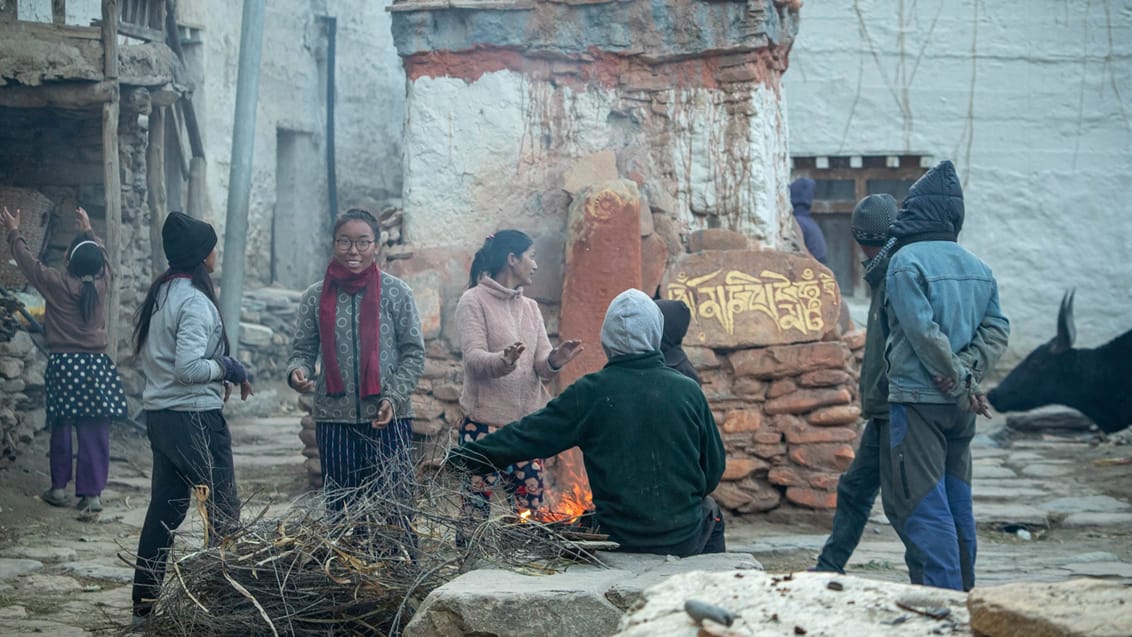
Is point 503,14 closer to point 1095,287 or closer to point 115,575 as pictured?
point 115,575

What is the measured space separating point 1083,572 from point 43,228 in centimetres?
836

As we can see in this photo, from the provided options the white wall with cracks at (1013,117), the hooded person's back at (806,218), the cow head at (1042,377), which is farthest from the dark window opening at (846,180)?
the hooded person's back at (806,218)

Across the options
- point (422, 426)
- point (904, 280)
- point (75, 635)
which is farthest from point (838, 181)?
point (75, 635)

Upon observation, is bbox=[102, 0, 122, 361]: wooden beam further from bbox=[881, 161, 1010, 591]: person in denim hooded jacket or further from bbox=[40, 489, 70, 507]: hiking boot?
bbox=[881, 161, 1010, 591]: person in denim hooded jacket

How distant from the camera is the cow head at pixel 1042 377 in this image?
10.5m

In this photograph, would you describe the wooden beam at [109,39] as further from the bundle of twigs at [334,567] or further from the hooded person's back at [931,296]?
the hooded person's back at [931,296]

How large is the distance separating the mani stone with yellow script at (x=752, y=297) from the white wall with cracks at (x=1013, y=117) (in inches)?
265

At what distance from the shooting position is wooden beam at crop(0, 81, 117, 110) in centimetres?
898

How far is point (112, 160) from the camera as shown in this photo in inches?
361

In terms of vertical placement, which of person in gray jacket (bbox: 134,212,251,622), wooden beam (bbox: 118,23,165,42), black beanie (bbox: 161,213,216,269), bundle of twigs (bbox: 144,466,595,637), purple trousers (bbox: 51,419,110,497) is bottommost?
purple trousers (bbox: 51,419,110,497)

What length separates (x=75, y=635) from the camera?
500 cm

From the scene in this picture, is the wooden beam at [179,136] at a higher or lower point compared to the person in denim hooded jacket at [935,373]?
higher

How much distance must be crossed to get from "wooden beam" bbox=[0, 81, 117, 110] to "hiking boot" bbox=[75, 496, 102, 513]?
117 inches

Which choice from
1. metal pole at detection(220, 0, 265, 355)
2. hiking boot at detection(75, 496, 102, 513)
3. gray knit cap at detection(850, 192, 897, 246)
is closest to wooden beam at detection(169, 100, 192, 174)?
metal pole at detection(220, 0, 265, 355)
